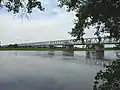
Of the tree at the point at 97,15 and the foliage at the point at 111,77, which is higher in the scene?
the tree at the point at 97,15

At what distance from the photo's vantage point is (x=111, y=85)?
8.77 metres

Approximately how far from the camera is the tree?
9.55 meters

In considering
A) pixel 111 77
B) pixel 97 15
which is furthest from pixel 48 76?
pixel 111 77

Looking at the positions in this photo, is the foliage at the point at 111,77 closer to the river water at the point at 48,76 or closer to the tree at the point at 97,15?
the tree at the point at 97,15

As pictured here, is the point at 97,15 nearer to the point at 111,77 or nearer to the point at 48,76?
the point at 111,77

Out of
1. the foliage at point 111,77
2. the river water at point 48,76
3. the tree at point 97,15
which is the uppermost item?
the tree at point 97,15

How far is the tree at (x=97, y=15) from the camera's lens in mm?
9547

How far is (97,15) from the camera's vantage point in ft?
→ 33.4

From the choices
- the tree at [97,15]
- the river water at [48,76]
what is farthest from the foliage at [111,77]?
the river water at [48,76]

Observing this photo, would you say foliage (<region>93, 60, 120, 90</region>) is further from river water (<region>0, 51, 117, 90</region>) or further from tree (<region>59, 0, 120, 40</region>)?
river water (<region>0, 51, 117, 90</region>)

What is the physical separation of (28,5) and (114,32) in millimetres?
3628

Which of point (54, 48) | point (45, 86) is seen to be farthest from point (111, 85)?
point (54, 48)

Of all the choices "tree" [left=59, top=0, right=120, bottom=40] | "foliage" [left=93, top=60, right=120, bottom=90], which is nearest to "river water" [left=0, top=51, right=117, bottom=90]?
"tree" [left=59, top=0, right=120, bottom=40]

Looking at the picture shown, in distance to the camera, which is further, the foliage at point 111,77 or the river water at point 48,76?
the river water at point 48,76
